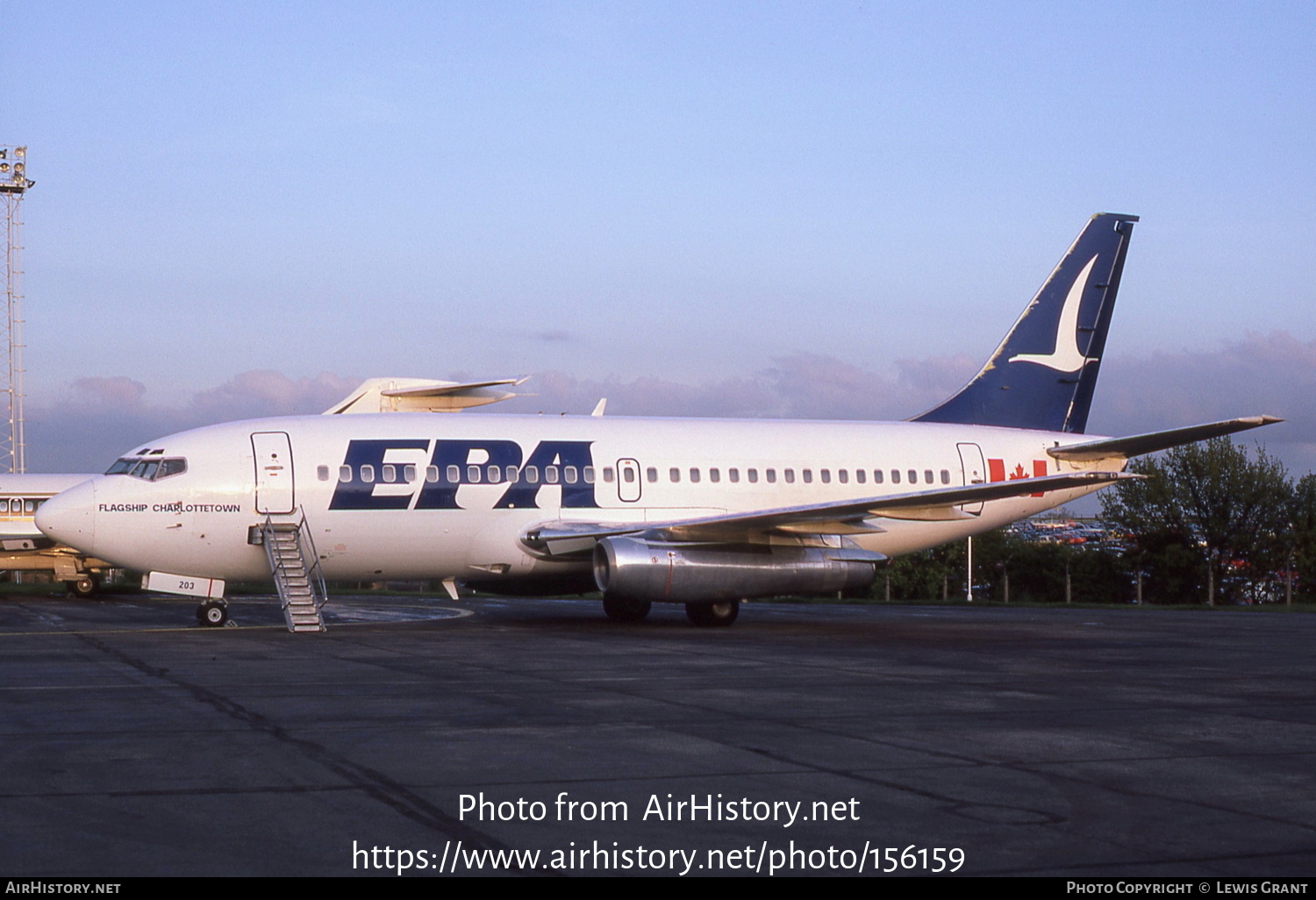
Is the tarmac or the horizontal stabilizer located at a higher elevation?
the horizontal stabilizer

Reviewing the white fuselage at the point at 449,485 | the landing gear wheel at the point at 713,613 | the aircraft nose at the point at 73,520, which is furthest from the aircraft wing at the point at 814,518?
the aircraft nose at the point at 73,520

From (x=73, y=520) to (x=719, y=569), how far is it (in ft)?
34.9

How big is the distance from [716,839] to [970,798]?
1.81 m

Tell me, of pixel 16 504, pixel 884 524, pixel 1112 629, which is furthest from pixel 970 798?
pixel 16 504

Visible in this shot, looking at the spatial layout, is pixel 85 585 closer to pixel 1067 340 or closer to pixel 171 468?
pixel 171 468

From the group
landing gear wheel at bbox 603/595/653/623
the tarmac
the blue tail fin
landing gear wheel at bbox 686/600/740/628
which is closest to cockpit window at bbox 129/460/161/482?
the tarmac

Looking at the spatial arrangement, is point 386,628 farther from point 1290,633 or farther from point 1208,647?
point 1290,633

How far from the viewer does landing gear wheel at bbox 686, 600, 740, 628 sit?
76.7ft

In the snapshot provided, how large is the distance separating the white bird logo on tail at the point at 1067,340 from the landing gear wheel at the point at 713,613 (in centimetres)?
979

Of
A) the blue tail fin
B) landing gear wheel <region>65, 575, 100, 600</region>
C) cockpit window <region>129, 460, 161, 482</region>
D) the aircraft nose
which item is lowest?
landing gear wheel <region>65, 575, 100, 600</region>

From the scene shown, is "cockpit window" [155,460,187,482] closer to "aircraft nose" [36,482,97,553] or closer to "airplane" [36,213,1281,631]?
"airplane" [36,213,1281,631]

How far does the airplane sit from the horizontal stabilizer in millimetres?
58

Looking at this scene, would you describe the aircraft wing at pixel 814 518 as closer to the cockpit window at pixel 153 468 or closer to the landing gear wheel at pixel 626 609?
the landing gear wheel at pixel 626 609

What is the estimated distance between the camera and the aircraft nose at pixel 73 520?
21.4 meters
